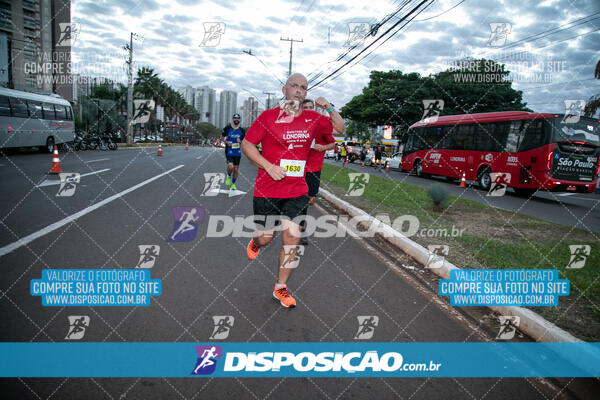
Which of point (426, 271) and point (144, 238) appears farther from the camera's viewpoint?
point (144, 238)

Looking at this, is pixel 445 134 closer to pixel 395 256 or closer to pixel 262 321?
pixel 395 256

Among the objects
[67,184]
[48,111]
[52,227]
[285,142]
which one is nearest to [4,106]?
[48,111]

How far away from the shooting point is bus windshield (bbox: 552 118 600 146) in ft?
47.1

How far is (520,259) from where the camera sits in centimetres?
526

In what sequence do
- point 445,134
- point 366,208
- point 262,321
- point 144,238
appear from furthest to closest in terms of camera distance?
point 445,134 → point 366,208 → point 144,238 → point 262,321

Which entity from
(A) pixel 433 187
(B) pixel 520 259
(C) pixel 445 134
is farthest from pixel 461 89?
(B) pixel 520 259

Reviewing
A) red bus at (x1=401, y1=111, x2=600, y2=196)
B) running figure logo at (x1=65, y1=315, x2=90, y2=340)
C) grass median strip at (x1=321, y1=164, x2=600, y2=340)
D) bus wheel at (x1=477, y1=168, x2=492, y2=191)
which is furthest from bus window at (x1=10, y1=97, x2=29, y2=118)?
bus wheel at (x1=477, y1=168, x2=492, y2=191)

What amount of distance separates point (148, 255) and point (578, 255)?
20.4ft

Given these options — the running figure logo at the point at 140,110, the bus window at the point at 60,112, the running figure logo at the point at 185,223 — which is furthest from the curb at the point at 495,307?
the running figure logo at the point at 140,110

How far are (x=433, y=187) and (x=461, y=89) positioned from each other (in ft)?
105

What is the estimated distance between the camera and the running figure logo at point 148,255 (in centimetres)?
420

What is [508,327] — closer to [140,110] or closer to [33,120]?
[33,120]

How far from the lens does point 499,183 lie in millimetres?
16812

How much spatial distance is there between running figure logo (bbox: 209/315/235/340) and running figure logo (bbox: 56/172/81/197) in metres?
6.54
